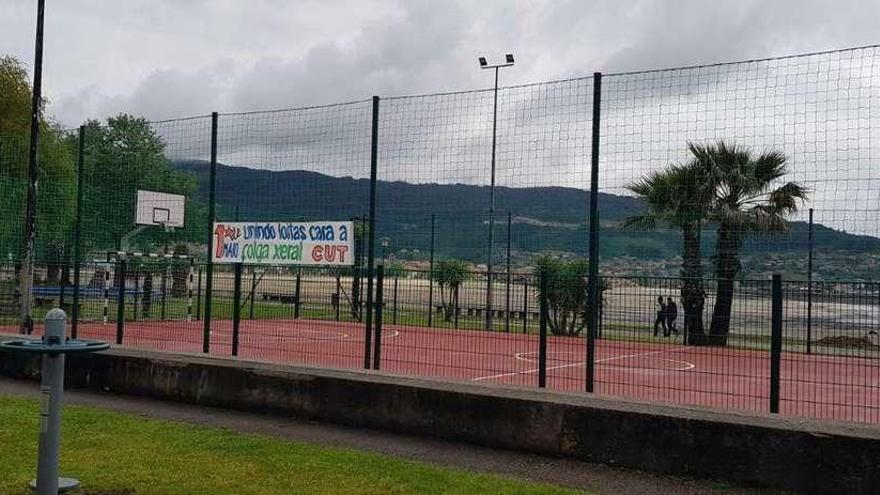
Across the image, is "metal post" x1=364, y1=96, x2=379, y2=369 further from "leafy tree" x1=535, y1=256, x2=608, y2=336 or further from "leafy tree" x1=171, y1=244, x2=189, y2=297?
"leafy tree" x1=171, y1=244, x2=189, y2=297

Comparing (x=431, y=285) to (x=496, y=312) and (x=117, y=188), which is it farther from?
(x=117, y=188)

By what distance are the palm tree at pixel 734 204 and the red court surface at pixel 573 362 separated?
0.79 m

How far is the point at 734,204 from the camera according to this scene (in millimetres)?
9844

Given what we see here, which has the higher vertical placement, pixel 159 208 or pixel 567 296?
pixel 159 208

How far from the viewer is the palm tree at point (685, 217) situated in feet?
30.1

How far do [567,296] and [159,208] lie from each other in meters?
8.80

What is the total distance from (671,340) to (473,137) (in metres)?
3.32

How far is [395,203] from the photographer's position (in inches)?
403

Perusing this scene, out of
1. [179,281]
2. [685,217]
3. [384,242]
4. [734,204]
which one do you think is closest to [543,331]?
[685,217]

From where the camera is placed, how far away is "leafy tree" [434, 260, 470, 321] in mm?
11397

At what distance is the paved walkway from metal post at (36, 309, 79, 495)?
2946 millimetres

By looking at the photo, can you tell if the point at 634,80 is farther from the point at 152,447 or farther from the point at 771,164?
the point at 152,447

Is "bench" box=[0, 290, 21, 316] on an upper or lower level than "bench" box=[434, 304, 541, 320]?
lower

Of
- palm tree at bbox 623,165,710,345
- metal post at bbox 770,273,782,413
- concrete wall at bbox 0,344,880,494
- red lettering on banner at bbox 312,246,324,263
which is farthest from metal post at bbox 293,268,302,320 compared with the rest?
metal post at bbox 770,273,782,413
